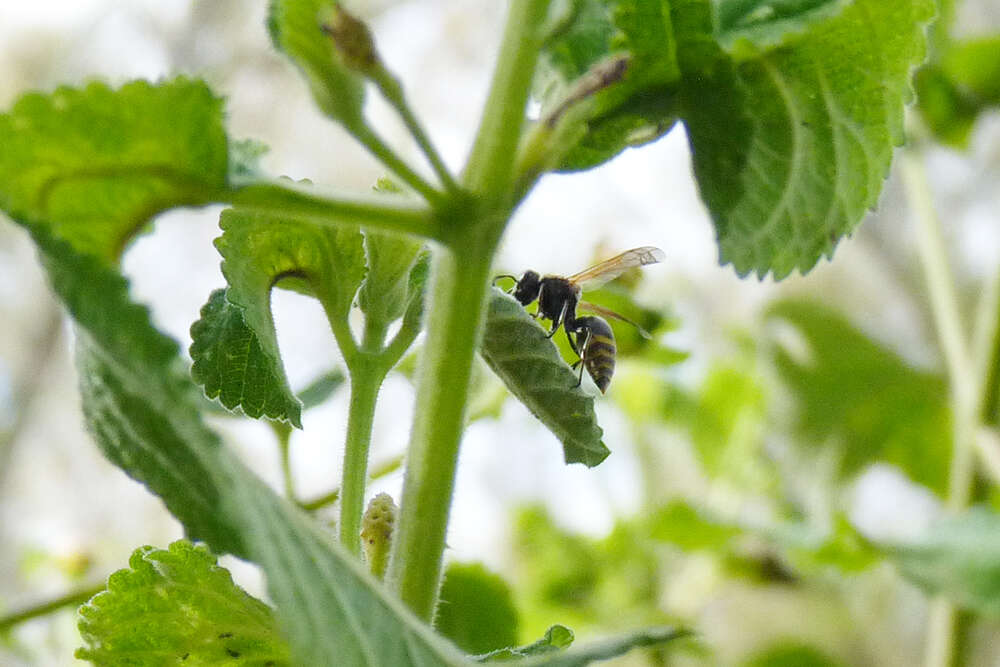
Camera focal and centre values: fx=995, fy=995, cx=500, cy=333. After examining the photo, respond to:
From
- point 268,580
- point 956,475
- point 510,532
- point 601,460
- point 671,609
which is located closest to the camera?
point 268,580

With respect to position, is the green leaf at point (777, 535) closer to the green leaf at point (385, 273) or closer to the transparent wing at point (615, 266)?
the transparent wing at point (615, 266)

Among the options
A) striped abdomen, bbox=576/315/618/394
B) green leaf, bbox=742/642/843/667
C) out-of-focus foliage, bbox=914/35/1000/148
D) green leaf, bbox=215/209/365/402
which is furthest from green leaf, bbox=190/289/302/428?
green leaf, bbox=742/642/843/667

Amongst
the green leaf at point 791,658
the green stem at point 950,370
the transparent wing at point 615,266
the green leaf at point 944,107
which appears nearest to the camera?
the transparent wing at point 615,266

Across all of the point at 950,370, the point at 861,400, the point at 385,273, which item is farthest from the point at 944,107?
the point at 385,273

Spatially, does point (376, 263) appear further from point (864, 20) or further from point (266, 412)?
point (864, 20)

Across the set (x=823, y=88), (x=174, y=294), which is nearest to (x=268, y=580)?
(x=823, y=88)

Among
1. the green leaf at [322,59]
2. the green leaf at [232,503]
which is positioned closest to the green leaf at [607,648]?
the green leaf at [232,503]
